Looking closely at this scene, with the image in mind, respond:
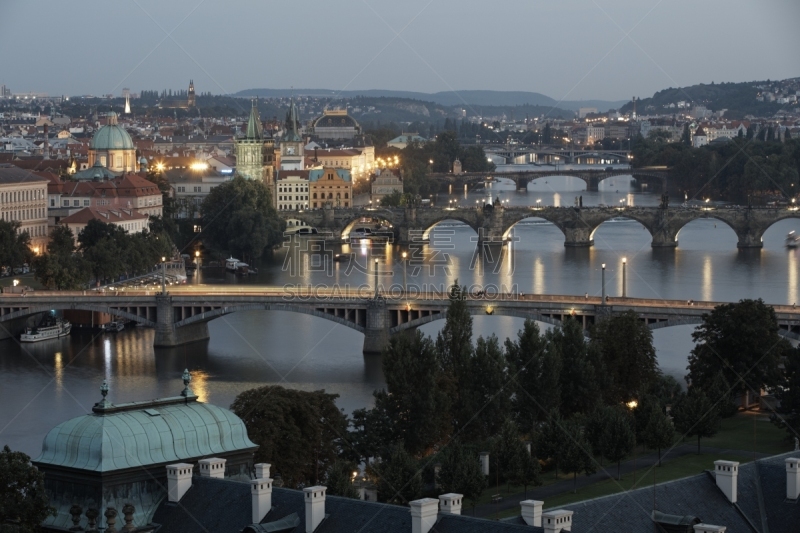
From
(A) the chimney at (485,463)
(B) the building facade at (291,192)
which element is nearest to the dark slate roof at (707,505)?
(A) the chimney at (485,463)

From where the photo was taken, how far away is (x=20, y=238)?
50.6 m

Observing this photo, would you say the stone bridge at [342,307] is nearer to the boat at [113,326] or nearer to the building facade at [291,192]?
the boat at [113,326]

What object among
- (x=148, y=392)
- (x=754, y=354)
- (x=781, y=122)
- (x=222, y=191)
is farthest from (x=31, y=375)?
(x=781, y=122)

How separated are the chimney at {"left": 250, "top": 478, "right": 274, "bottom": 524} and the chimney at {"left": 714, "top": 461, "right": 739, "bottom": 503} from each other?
13.3 ft

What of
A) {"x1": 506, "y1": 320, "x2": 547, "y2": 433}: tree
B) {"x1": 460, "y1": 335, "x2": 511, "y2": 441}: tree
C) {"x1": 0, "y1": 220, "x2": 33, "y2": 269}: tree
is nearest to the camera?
{"x1": 460, "y1": 335, "x2": 511, "y2": 441}: tree

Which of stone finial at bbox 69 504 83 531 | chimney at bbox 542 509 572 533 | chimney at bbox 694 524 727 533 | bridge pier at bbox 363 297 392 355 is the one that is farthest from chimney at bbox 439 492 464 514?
bridge pier at bbox 363 297 392 355

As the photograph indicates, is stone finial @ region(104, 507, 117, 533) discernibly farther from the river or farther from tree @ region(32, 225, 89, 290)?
tree @ region(32, 225, 89, 290)

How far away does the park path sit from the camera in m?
22.0

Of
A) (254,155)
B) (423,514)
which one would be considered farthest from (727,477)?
(254,155)

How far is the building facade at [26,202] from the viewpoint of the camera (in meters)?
56.8

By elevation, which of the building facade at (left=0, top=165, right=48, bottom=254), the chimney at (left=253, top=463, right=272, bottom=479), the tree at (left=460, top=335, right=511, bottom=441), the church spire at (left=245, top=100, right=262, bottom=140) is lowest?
the tree at (left=460, top=335, right=511, bottom=441)

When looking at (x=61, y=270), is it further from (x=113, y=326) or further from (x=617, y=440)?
(x=617, y=440)

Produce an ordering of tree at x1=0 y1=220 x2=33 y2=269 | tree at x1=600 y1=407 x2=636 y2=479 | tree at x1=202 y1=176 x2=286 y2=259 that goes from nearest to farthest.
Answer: tree at x1=600 y1=407 x2=636 y2=479, tree at x1=0 y1=220 x2=33 y2=269, tree at x1=202 y1=176 x2=286 y2=259

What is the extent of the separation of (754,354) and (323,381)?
8.16 meters
